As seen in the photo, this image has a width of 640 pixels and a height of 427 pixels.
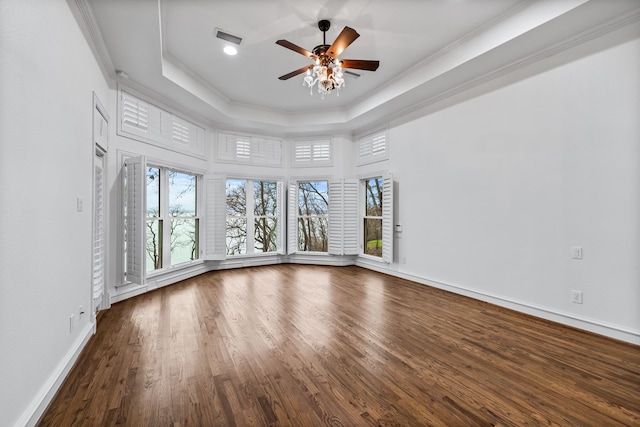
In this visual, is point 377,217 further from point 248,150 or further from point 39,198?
point 39,198

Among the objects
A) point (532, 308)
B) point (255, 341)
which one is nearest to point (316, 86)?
point (255, 341)

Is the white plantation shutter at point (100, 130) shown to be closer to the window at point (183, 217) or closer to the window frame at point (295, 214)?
the window at point (183, 217)

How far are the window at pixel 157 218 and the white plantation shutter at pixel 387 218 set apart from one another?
3481mm

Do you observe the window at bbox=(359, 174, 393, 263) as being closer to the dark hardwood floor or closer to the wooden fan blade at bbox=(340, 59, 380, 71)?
the dark hardwood floor

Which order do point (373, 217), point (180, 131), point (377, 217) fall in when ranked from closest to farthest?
point (180, 131)
point (377, 217)
point (373, 217)

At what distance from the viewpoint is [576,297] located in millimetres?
2898

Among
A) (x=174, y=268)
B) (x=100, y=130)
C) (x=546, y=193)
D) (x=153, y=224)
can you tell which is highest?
(x=100, y=130)

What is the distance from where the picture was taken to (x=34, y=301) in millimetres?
1631

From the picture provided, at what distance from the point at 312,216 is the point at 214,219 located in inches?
82.9

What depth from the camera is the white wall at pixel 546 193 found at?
263 cm

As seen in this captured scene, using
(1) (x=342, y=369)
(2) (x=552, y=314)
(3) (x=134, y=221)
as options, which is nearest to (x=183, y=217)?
(3) (x=134, y=221)

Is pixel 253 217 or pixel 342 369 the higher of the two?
pixel 253 217

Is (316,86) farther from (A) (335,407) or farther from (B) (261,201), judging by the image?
(A) (335,407)

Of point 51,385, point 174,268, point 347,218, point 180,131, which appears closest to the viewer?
point 51,385
